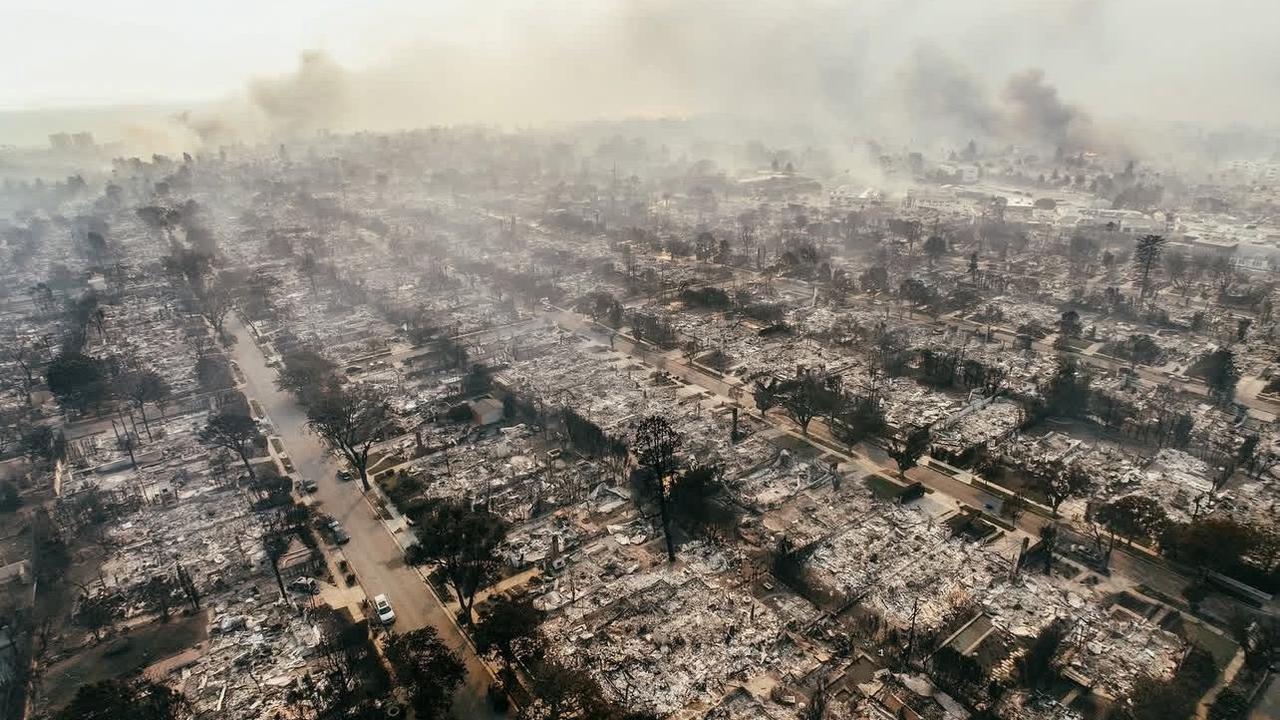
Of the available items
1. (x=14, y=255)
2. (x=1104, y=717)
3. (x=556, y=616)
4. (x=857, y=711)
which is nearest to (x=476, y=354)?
(x=556, y=616)

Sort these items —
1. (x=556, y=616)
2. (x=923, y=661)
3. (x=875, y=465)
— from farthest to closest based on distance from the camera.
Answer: (x=875, y=465)
(x=556, y=616)
(x=923, y=661)

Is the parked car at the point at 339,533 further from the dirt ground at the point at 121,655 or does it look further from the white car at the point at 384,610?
the dirt ground at the point at 121,655

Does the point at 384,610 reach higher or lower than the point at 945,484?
Result: lower

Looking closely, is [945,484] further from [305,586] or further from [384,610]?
[305,586]

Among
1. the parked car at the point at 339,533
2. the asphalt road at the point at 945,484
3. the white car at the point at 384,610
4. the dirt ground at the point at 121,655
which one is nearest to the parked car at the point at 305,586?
the parked car at the point at 339,533

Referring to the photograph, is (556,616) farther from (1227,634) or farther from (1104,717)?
(1227,634)

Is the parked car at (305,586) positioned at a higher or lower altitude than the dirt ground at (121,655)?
higher

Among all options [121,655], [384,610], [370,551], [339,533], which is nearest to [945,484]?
[384,610]
